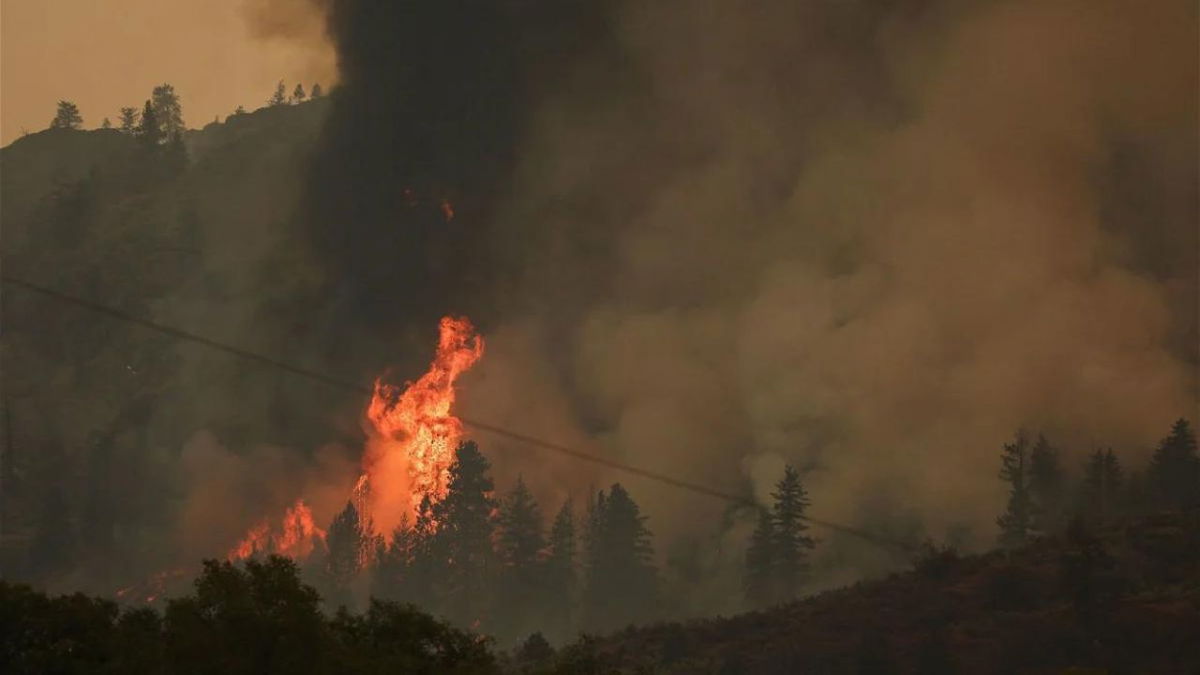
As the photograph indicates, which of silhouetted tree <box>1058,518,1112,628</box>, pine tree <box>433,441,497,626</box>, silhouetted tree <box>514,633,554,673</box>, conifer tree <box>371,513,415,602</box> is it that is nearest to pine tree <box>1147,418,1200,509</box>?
silhouetted tree <box>1058,518,1112,628</box>

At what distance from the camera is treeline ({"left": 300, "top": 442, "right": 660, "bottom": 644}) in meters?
182

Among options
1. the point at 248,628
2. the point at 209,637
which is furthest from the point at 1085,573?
the point at 209,637

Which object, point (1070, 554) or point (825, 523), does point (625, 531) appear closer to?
point (825, 523)

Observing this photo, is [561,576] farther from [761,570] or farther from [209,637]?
[209,637]

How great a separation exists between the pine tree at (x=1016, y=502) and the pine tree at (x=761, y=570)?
19693mm

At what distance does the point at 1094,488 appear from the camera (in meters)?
164

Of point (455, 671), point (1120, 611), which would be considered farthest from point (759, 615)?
point (455, 671)

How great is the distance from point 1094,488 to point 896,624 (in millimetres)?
50361

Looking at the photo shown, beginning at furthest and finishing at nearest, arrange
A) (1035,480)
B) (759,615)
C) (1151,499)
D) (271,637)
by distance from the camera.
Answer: (1035,480), (1151,499), (759,615), (271,637)

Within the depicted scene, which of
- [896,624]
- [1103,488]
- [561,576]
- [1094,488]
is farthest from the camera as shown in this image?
[561,576]

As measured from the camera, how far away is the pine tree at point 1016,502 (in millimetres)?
162875

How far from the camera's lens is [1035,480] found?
6698 inches

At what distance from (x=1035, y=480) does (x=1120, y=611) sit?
57366 millimetres

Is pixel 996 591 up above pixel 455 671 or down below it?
above
